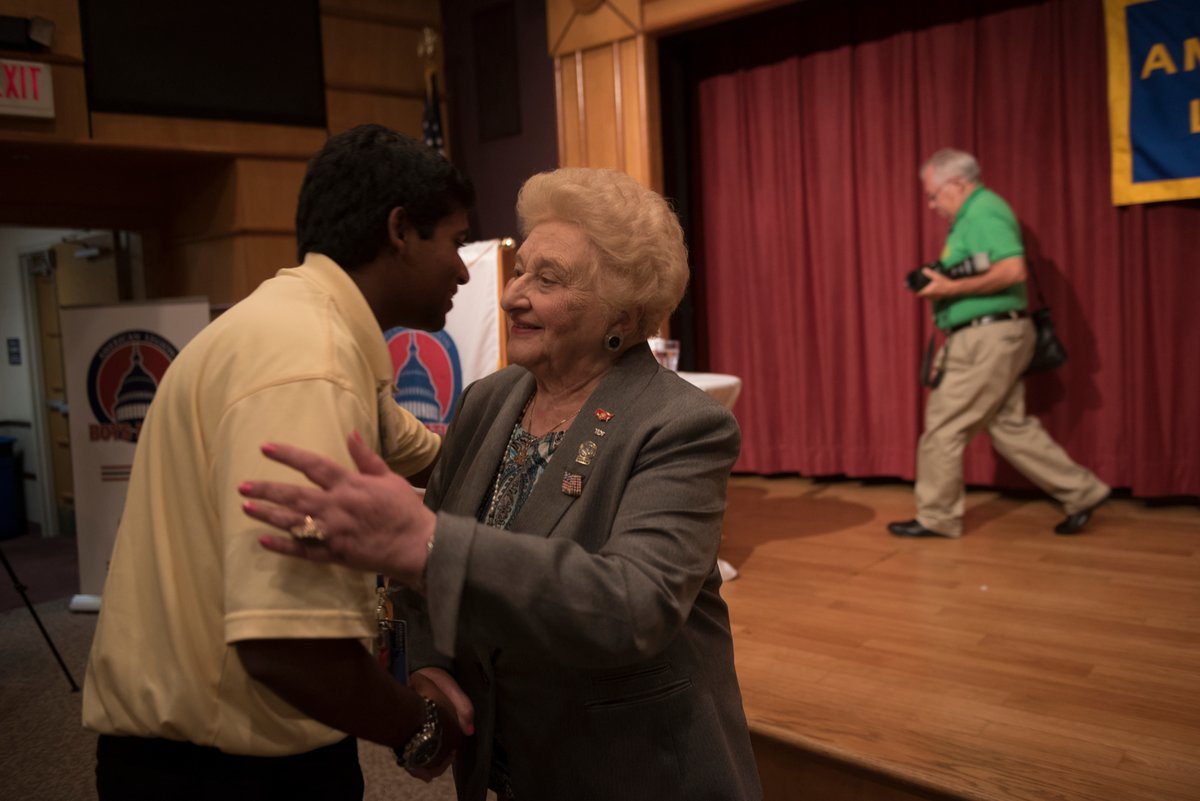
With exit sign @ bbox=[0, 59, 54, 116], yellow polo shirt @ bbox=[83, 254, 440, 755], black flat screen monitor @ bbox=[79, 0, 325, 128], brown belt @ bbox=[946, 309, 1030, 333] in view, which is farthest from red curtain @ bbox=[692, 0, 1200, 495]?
yellow polo shirt @ bbox=[83, 254, 440, 755]

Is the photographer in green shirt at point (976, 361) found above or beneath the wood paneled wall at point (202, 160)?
beneath

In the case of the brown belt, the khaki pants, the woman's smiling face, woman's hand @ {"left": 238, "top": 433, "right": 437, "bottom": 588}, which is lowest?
the khaki pants

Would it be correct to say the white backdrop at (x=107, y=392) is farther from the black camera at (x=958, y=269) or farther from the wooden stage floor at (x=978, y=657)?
the black camera at (x=958, y=269)

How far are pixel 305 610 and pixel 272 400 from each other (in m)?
0.20

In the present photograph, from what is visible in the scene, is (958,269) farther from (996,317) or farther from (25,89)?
(25,89)

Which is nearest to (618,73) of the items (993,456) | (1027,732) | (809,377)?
(809,377)

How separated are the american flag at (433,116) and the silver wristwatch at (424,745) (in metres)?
5.33

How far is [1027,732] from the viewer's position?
7.59 feet

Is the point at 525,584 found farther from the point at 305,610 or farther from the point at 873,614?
the point at 873,614

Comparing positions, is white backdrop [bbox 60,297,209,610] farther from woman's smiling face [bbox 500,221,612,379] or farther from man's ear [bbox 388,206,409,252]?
man's ear [bbox 388,206,409,252]

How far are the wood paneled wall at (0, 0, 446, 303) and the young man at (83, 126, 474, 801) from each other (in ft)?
15.6

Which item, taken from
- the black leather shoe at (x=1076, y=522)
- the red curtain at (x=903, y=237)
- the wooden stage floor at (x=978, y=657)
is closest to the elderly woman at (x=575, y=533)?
the wooden stage floor at (x=978, y=657)

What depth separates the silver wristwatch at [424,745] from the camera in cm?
115

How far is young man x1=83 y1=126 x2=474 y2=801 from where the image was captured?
927 millimetres
